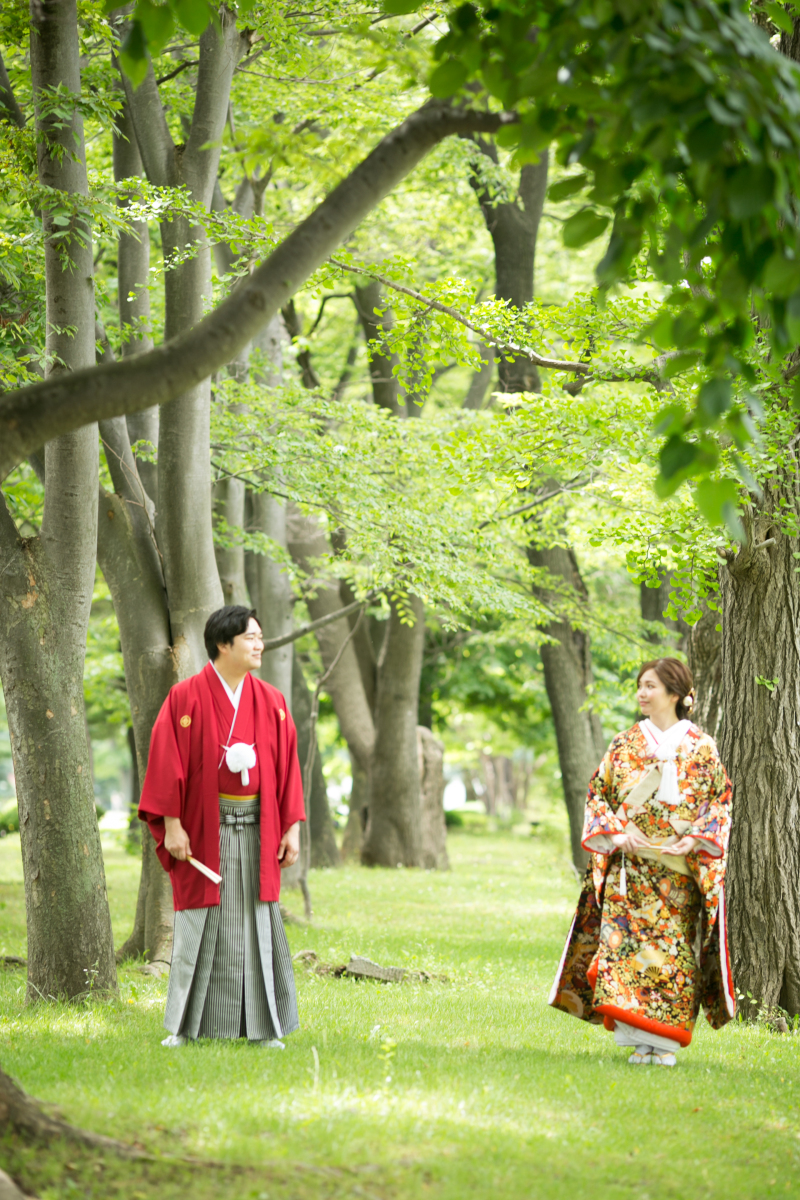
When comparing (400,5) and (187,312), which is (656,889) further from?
(187,312)

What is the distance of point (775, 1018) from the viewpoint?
5.93m

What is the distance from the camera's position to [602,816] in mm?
4965

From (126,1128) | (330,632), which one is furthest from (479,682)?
(126,1128)

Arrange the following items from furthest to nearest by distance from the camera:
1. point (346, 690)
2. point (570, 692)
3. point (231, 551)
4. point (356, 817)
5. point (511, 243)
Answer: point (356, 817)
point (346, 690)
point (570, 692)
point (511, 243)
point (231, 551)

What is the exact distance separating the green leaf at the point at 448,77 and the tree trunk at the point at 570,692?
29.8ft

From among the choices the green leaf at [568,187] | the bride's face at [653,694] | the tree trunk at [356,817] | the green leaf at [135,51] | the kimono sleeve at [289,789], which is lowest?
the tree trunk at [356,817]

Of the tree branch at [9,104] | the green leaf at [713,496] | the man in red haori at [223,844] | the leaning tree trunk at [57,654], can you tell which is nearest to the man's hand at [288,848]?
the man in red haori at [223,844]

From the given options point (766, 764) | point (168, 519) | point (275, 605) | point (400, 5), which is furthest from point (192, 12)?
point (275, 605)

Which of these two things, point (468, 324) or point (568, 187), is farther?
point (468, 324)

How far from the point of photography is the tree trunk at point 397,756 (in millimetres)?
15180

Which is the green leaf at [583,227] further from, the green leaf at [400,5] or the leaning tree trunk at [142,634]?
the leaning tree trunk at [142,634]

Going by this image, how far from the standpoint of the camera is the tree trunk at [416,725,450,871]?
53.1 feet

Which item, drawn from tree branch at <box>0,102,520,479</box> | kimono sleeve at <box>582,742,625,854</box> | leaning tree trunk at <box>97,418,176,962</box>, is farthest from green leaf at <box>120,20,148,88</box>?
leaning tree trunk at <box>97,418,176,962</box>

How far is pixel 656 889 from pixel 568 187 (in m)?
3.30
